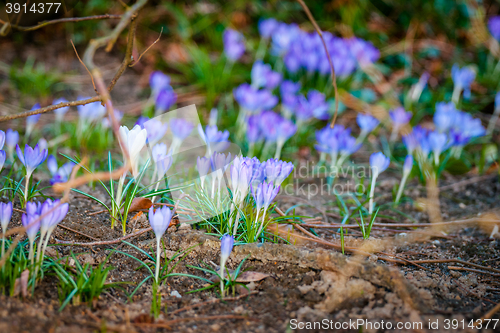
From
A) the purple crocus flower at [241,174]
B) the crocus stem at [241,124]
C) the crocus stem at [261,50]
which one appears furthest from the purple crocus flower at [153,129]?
the crocus stem at [261,50]

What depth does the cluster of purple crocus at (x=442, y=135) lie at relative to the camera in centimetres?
256

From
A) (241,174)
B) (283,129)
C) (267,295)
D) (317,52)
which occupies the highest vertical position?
(317,52)

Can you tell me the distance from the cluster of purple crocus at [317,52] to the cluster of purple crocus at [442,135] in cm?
97

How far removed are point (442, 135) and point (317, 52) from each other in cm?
147

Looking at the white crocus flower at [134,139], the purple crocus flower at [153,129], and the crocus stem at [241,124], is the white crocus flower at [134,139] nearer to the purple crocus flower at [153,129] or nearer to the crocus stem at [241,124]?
the purple crocus flower at [153,129]

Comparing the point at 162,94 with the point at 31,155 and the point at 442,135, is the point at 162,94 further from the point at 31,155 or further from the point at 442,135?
the point at 442,135

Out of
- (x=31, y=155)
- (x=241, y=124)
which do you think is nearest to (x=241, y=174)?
(x=31, y=155)

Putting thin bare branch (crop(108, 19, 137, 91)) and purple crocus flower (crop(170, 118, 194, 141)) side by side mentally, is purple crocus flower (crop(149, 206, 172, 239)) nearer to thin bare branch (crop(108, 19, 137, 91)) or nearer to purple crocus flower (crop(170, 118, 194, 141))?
thin bare branch (crop(108, 19, 137, 91))

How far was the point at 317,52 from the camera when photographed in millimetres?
3611

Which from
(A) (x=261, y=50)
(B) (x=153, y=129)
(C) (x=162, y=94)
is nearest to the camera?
(B) (x=153, y=129)

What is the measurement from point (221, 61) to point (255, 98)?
1.20 metres

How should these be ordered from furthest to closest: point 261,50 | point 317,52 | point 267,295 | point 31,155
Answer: point 261,50, point 317,52, point 31,155, point 267,295

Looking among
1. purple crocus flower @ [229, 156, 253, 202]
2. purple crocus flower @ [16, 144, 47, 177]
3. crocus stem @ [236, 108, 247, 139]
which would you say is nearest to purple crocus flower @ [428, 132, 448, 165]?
crocus stem @ [236, 108, 247, 139]

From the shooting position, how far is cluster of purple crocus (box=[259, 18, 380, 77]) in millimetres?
3547
